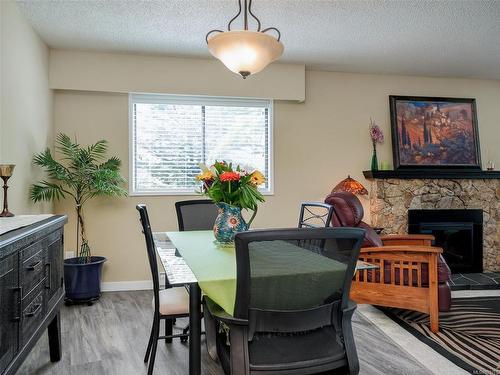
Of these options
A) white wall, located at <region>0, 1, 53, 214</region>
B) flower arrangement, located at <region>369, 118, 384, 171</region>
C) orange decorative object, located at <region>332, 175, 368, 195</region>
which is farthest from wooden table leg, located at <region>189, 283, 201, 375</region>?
flower arrangement, located at <region>369, 118, 384, 171</region>

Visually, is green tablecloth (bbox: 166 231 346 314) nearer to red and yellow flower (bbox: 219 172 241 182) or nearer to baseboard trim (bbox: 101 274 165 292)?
red and yellow flower (bbox: 219 172 241 182)

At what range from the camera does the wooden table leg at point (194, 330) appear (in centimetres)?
176

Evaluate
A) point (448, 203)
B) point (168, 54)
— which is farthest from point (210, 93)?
point (448, 203)

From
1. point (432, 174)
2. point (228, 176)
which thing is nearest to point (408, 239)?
point (432, 174)

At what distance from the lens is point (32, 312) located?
6.11 ft

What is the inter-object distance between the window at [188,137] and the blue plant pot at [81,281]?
3.06ft

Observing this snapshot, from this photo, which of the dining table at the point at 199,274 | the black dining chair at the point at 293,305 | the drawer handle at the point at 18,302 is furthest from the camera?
the drawer handle at the point at 18,302

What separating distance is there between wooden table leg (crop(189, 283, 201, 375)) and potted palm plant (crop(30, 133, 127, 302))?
7.55 ft

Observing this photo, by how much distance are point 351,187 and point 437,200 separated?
126 centimetres

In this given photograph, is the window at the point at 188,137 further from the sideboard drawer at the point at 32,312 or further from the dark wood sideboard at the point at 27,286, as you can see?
the sideboard drawer at the point at 32,312

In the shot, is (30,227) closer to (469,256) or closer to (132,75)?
(132,75)

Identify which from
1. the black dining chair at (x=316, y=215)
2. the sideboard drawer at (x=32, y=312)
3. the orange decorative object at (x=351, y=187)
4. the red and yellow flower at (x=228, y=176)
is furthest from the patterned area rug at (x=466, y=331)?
the sideboard drawer at (x=32, y=312)

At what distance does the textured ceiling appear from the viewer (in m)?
3.06

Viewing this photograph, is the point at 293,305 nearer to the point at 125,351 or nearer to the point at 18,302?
the point at 18,302
